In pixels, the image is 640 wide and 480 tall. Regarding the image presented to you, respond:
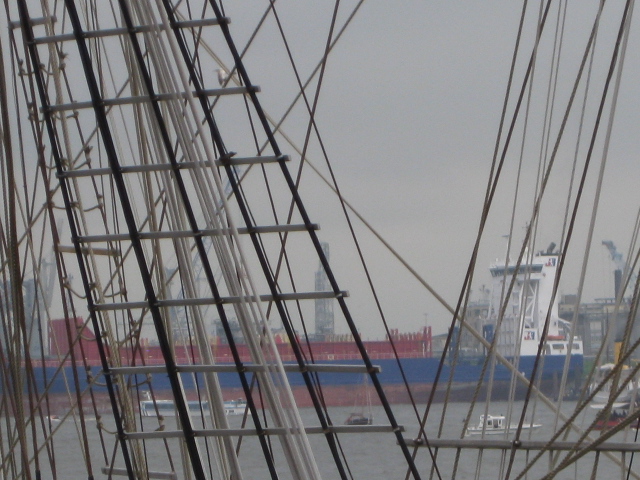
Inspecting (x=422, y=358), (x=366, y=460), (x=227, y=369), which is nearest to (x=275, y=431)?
(x=227, y=369)

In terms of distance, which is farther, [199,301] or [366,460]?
[366,460]

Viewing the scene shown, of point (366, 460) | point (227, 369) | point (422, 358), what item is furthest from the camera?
Answer: point (422, 358)

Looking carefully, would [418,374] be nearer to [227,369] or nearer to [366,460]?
[366,460]

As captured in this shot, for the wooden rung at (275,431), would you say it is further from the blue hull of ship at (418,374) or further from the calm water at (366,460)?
the blue hull of ship at (418,374)

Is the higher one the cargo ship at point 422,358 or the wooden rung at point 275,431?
the wooden rung at point 275,431

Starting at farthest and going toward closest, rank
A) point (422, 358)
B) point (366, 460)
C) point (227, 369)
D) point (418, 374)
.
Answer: point (422, 358) → point (418, 374) → point (366, 460) → point (227, 369)

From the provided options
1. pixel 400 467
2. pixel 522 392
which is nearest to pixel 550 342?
pixel 522 392

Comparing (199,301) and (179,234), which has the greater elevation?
(179,234)

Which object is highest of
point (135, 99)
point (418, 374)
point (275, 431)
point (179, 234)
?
point (135, 99)

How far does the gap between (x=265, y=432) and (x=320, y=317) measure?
59277 millimetres

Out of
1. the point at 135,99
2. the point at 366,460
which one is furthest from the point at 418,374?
the point at 135,99

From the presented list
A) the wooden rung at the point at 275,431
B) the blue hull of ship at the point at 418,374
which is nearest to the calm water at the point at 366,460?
the blue hull of ship at the point at 418,374

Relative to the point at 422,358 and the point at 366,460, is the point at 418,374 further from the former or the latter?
A: the point at 366,460

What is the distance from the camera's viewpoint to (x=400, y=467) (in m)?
27.9
